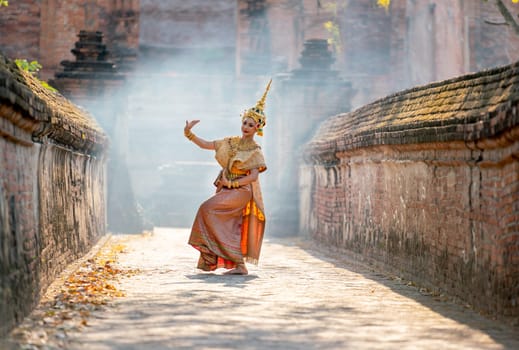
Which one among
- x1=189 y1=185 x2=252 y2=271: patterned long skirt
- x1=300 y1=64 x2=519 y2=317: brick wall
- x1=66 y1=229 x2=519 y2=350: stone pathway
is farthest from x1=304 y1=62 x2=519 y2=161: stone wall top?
x1=189 y1=185 x2=252 y2=271: patterned long skirt

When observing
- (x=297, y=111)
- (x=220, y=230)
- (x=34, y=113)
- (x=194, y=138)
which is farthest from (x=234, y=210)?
(x=297, y=111)

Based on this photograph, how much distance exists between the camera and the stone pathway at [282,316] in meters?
5.73

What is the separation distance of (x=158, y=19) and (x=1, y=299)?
26860mm

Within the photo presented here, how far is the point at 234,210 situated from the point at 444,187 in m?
2.56

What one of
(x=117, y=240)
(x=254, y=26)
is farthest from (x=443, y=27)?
(x=117, y=240)

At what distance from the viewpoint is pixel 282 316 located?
6730mm

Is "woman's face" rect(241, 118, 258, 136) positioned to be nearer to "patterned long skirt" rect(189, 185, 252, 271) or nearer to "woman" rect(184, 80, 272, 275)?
"woman" rect(184, 80, 272, 275)

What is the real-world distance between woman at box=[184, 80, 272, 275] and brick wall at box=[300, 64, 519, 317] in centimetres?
140

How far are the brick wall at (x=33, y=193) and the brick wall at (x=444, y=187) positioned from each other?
319cm

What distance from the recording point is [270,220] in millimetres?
18766

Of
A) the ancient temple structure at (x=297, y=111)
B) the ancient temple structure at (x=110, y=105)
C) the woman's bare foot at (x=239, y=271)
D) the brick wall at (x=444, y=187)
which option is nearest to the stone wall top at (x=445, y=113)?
the brick wall at (x=444, y=187)

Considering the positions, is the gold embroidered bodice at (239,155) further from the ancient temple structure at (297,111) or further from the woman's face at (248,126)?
the ancient temple structure at (297,111)

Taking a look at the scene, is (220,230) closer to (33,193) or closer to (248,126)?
(248,126)

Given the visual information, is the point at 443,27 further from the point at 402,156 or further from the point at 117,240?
the point at 402,156
